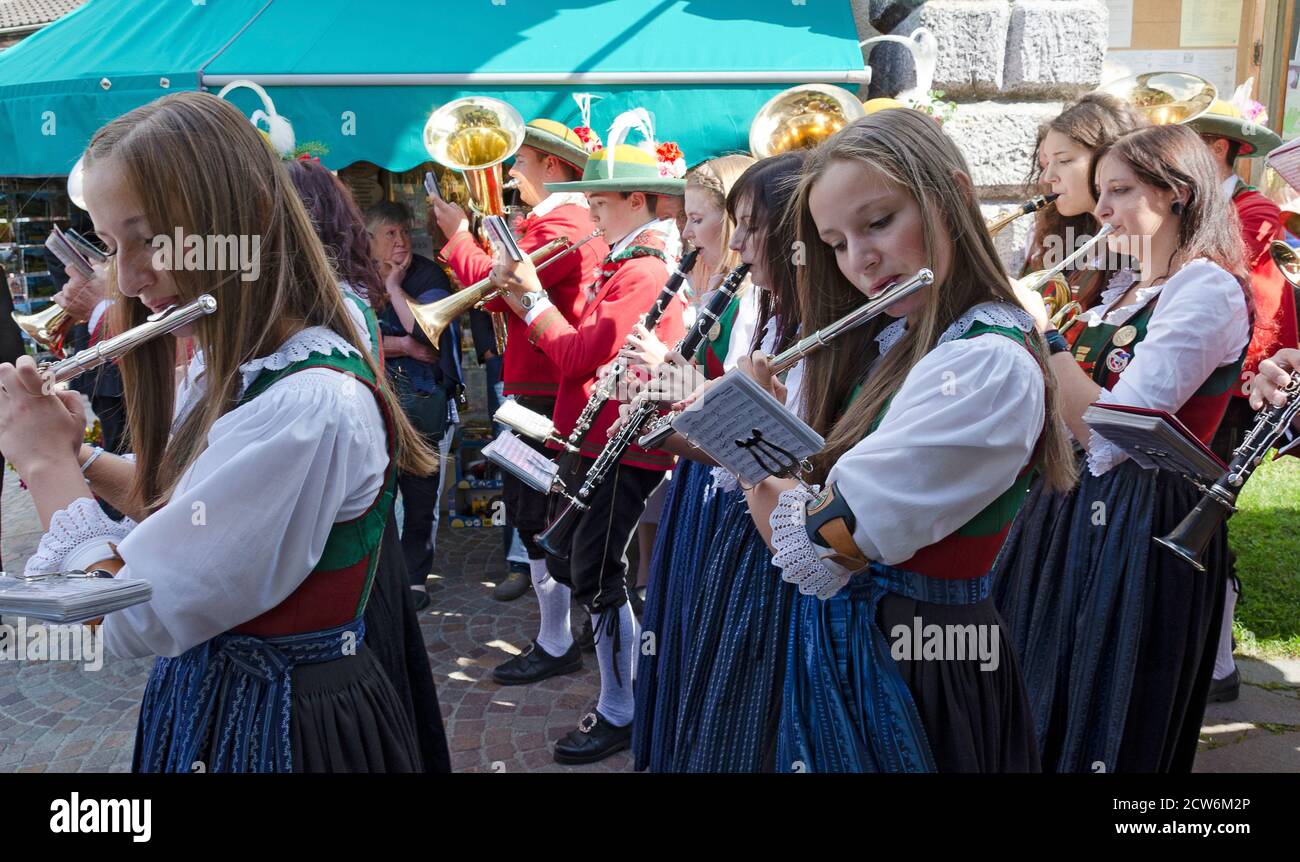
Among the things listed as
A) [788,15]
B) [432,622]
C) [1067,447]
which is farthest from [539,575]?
[788,15]

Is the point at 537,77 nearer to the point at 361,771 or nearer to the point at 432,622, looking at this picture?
the point at 432,622

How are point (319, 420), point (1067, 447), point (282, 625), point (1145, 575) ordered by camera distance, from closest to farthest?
point (319, 420), point (282, 625), point (1067, 447), point (1145, 575)

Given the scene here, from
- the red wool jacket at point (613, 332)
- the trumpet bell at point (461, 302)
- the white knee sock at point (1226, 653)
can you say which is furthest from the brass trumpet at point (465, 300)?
the white knee sock at point (1226, 653)

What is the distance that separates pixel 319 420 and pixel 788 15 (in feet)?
16.4

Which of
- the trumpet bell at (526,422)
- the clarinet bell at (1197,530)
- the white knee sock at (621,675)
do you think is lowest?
the white knee sock at (621,675)

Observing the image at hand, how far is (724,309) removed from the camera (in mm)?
3082

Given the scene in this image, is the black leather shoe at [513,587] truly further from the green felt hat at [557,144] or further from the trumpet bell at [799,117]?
the trumpet bell at [799,117]

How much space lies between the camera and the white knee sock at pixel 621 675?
366cm

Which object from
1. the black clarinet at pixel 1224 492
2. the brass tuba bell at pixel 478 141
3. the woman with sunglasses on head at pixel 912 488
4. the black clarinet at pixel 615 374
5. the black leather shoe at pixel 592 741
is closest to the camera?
the woman with sunglasses on head at pixel 912 488

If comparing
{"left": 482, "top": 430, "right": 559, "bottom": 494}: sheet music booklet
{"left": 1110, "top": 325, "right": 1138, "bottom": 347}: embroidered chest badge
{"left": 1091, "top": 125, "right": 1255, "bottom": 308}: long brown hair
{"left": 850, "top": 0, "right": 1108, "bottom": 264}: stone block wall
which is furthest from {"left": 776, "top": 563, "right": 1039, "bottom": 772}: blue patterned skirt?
{"left": 850, "top": 0, "right": 1108, "bottom": 264}: stone block wall

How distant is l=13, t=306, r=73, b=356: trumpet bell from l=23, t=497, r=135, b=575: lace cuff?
4.33 meters

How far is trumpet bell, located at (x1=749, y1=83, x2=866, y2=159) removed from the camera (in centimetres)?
456

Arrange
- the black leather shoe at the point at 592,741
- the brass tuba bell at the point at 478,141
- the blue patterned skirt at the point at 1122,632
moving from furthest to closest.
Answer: the brass tuba bell at the point at 478,141, the black leather shoe at the point at 592,741, the blue patterned skirt at the point at 1122,632

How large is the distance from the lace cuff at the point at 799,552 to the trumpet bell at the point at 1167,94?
310 cm
